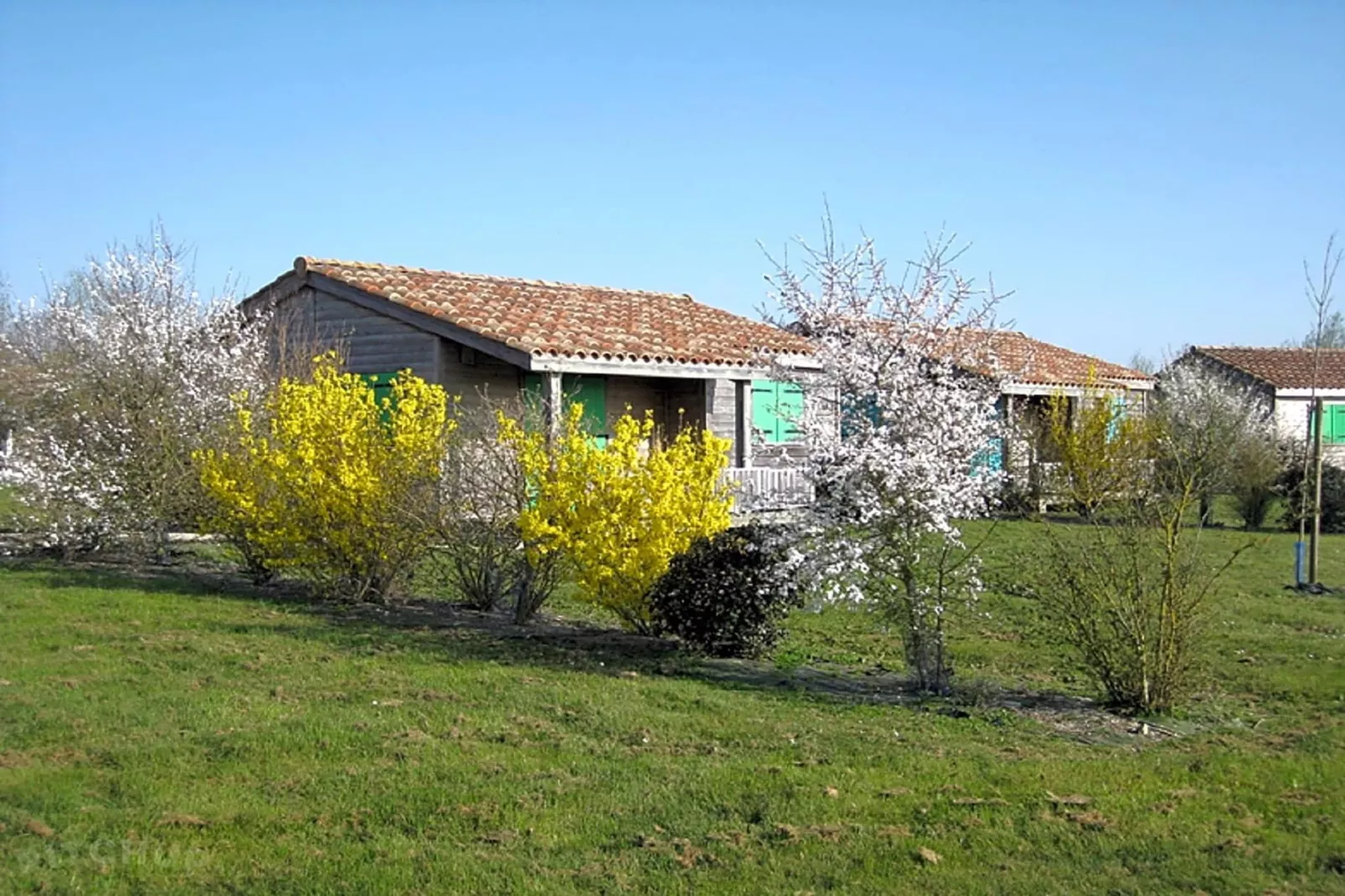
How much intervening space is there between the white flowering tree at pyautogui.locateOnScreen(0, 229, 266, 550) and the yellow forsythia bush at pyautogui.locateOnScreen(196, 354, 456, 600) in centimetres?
188

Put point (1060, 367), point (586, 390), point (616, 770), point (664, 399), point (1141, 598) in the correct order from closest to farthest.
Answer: point (616, 770) < point (1141, 598) < point (586, 390) < point (664, 399) < point (1060, 367)

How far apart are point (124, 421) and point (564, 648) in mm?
6895

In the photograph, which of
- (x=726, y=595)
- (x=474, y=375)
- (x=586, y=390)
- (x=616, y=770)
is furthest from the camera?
(x=586, y=390)

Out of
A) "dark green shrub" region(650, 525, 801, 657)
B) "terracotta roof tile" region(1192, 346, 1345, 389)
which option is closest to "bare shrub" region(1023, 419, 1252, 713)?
"dark green shrub" region(650, 525, 801, 657)

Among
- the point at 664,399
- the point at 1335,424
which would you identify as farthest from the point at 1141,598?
the point at 1335,424

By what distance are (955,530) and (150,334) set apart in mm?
10658

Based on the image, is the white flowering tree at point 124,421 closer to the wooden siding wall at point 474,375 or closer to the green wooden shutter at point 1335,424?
the wooden siding wall at point 474,375

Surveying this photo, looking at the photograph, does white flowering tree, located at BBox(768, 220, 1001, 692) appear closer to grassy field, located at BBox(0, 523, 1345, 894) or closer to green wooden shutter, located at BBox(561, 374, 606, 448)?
grassy field, located at BBox(0, 523, 1345, 894)

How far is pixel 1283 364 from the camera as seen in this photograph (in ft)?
126

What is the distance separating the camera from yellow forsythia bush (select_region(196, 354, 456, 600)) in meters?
11.5

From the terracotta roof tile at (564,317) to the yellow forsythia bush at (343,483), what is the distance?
4289 mm

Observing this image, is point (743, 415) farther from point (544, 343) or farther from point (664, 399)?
point (544, 343)

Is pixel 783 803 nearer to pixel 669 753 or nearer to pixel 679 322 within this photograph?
pixel 669 753

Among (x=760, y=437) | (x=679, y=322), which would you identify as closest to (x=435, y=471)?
(x=760, y=437)
